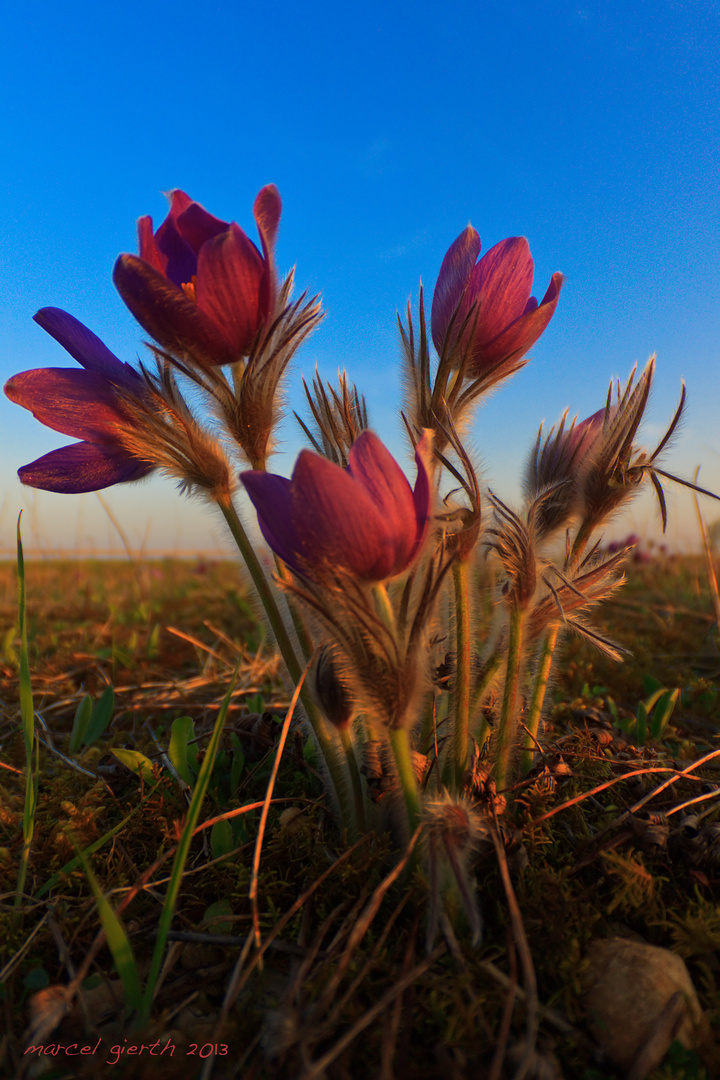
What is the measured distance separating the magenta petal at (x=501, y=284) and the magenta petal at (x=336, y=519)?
1.91 feet

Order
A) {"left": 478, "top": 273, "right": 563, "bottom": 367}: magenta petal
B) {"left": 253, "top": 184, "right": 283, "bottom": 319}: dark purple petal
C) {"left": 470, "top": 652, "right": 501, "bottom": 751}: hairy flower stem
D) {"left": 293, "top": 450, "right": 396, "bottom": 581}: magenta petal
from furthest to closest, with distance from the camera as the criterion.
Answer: {"left": 470, "top": 652, "right": 501, "bottom": 751}: hairy flower stem
{"left": 478, "top": 273, "right": 563, "bottom": 367}: magenta petal
{"left": 253, "top": 184, "right": 283, "bottom": 319}: dark purple petal
{"left": 293, "top": 450, "right": 396, "bottom": 581}: magenta petal

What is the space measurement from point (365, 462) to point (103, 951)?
1183mm

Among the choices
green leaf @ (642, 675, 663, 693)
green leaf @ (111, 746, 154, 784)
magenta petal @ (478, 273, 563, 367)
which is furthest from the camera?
green leaf @ (642, 675, 663, 693)

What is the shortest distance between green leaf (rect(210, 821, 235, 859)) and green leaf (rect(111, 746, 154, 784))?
1.08 ft

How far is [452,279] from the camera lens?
1.38 metres

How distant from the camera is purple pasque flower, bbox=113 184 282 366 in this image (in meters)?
1.14

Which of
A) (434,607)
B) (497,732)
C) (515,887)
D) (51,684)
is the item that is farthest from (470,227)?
(51,684)

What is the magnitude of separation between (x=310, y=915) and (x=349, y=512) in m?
0.87

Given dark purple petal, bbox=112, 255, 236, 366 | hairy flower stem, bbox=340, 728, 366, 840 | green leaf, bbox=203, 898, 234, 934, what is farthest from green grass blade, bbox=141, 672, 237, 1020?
dark purple petal, bbox=112, 255, 236, 366

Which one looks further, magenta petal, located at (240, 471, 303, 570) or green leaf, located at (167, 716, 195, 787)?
green leaf, located at (167, 716, 195, 787)

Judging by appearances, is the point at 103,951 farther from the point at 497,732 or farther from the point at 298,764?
the point at 497,732

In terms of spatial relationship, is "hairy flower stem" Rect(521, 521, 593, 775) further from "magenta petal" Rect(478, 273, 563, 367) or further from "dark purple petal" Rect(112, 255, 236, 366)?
"dark purple petal" Rect(112, 255, 236, 366)

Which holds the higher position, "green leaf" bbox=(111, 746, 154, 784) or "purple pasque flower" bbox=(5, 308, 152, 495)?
"purple pasque flower" bbox=(5, 308, 152, 495)

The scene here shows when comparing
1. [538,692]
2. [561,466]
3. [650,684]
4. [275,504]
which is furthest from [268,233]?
[650,684]
